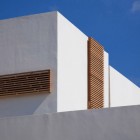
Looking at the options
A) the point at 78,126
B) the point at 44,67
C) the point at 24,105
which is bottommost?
the point at 78,126

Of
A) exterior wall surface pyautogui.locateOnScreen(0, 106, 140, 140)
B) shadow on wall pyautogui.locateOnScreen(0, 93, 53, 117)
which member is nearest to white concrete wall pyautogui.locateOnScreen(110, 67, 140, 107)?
shadow on wall pyautogui.locateOnScreen(0, 93, 53, 117)

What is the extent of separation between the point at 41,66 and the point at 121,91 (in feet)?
24.9

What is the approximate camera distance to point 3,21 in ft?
50.3

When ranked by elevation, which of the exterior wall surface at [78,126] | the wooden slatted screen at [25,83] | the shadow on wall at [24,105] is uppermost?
the wooden slatted screen at [25,83]

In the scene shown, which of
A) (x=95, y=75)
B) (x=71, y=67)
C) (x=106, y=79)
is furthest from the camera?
(x=106, y=79)

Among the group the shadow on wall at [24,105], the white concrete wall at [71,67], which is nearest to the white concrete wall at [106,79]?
the white concrete wall at [71,67]

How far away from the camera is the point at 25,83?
14.5 m

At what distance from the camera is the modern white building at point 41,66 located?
14133 mm

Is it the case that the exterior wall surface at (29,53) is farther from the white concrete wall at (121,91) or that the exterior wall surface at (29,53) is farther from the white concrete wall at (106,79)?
the white concrete wall at (121,91)

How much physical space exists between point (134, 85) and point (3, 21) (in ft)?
35.2

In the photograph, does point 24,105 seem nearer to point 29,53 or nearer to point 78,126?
point 29,53

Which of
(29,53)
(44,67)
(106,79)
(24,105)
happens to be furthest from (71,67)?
(106,79)

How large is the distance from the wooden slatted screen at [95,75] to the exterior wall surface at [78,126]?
15.7 feet

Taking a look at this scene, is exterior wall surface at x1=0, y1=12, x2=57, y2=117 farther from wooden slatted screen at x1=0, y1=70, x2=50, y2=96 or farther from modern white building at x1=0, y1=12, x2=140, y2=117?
wooden slatted screen at x1=0, y1=70, x2=50, y2=96
